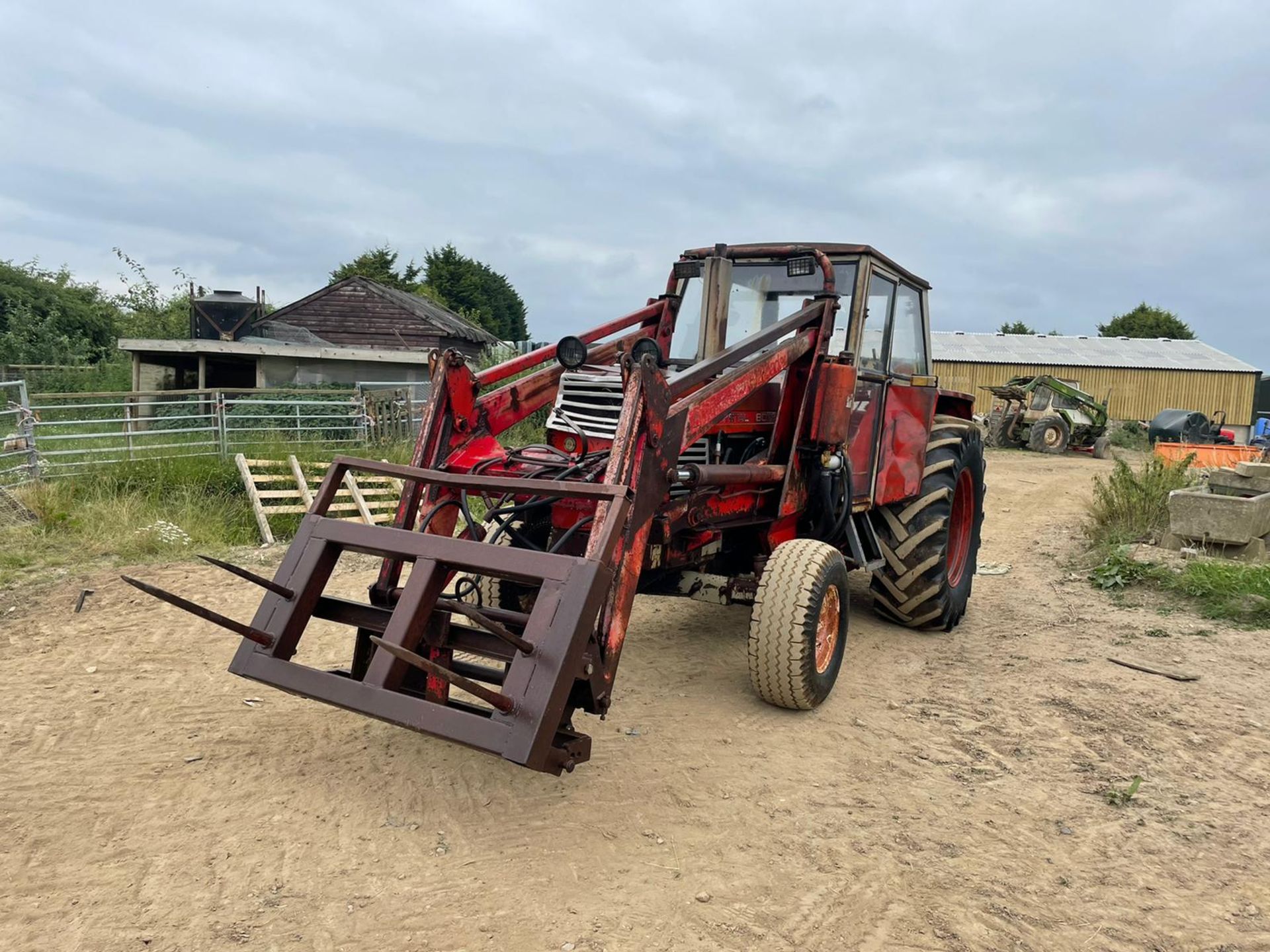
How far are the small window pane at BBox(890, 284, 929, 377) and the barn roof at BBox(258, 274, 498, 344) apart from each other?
19.6m

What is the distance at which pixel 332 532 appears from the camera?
384 centimetres

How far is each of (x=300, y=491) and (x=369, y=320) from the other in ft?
57.3

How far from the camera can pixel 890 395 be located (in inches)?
229

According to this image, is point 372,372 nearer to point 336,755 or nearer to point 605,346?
point 605,346

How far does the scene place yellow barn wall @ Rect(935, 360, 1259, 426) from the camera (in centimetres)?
3303

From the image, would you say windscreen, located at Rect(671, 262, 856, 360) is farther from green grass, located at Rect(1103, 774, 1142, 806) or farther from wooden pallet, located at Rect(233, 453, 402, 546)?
wooden pallet, located at Rect(233, 453, 402, 546)

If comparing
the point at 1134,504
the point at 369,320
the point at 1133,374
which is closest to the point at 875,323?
the point at 1134,504

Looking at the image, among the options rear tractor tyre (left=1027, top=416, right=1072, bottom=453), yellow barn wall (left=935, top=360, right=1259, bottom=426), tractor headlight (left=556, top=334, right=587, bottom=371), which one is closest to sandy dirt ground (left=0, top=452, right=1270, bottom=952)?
tractor headlight (left=556, top=334, right=587, bottom=371)

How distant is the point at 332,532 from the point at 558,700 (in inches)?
50.1

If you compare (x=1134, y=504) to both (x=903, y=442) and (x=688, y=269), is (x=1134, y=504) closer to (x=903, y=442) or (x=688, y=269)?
(x=903, y=442)

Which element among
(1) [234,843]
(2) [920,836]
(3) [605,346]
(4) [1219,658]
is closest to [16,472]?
(3) [605,346]

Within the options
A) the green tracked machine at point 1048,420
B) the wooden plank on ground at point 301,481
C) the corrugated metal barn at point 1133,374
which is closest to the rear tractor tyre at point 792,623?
the wooden plank on ground at point 301,481

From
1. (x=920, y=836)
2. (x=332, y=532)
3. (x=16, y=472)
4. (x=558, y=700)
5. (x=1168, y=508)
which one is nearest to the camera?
(x=558, y=700)

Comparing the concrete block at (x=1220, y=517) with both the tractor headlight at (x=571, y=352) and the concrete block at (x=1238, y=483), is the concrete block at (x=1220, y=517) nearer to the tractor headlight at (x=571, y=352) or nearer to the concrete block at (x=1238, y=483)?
the concrete block at (x=1238, y=483)
